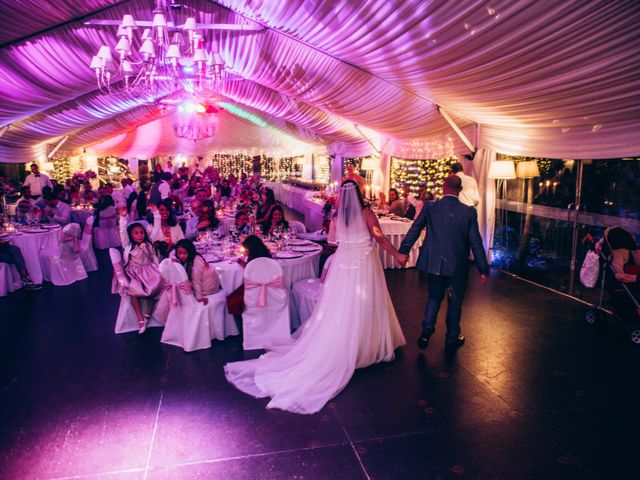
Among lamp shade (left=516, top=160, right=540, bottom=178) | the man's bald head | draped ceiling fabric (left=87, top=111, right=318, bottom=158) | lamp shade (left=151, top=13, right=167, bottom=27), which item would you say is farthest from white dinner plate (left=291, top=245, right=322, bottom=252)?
draped ceiling fabric (left=87, top=111, right=318, bottom=158)

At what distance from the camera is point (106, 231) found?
966cm

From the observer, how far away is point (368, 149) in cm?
1342

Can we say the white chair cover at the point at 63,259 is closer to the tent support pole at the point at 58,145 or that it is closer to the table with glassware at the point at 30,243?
the table with glassware at the point at 30,243

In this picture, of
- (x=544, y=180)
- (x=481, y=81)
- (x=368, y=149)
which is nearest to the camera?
(x=481, y=81)

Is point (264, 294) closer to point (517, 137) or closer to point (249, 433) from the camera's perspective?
point (249, 433)

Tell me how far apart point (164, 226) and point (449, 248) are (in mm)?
3850

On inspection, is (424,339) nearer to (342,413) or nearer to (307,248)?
(342,413)

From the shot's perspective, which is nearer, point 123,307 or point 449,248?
point 449,248

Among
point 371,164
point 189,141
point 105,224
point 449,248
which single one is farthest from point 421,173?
point 189,141

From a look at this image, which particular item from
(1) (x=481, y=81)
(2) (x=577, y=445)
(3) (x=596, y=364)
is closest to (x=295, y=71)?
(1) (x=481, y=81)

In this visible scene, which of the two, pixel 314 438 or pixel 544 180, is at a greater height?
pixel 544 180

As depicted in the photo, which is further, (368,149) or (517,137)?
(368,149)

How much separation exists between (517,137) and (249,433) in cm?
573

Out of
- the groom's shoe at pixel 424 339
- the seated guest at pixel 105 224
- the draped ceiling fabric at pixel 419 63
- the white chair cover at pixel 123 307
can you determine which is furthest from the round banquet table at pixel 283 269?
the seated guest at pixel 105 224
